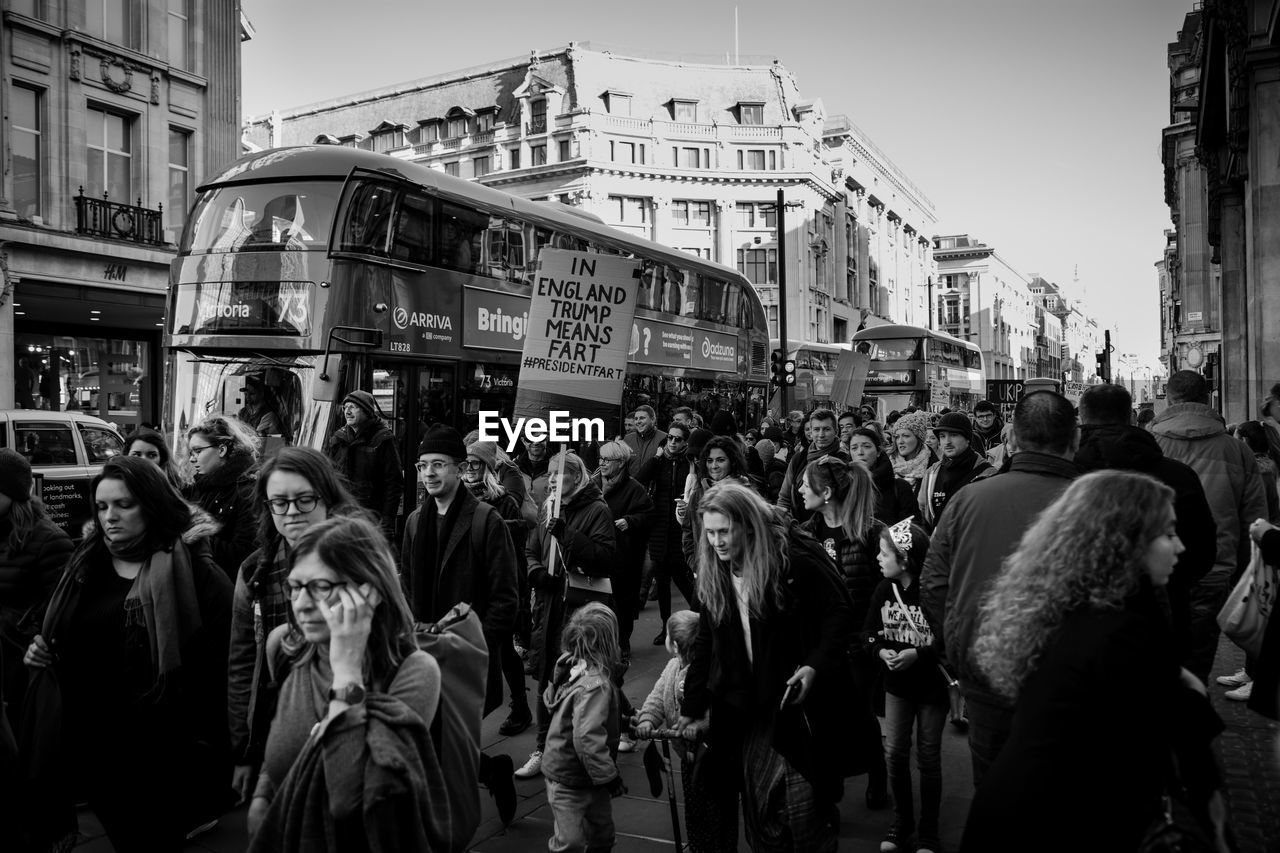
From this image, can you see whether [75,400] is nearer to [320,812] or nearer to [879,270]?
[320,812]

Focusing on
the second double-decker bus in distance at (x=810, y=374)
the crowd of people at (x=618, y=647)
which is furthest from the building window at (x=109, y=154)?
the second double-decker bus in distance at (x=810, y=374)

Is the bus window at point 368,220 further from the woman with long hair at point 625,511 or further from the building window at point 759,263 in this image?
the building window at point 759,263

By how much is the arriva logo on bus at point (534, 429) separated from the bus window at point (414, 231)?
1.95 m

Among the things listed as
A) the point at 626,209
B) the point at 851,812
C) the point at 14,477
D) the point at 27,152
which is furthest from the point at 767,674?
the point at 626,209

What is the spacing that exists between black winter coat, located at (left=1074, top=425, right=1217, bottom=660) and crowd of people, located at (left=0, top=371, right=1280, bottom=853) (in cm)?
1

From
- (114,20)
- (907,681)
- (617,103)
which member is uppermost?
(617,103)

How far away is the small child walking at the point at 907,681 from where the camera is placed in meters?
4.33

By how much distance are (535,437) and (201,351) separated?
418 cm

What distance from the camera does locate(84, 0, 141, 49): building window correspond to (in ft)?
68.8

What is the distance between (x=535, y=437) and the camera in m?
8.06

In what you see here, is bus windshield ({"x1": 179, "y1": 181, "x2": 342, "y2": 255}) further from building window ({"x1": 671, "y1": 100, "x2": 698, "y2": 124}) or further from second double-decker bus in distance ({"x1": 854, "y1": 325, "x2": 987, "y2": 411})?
building window ({"x1": 671, "y1": 100, "x2": 698, "y2": 124})

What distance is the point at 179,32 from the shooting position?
2298cm

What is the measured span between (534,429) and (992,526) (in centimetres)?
500

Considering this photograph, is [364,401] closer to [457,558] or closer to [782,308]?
[457,558]
